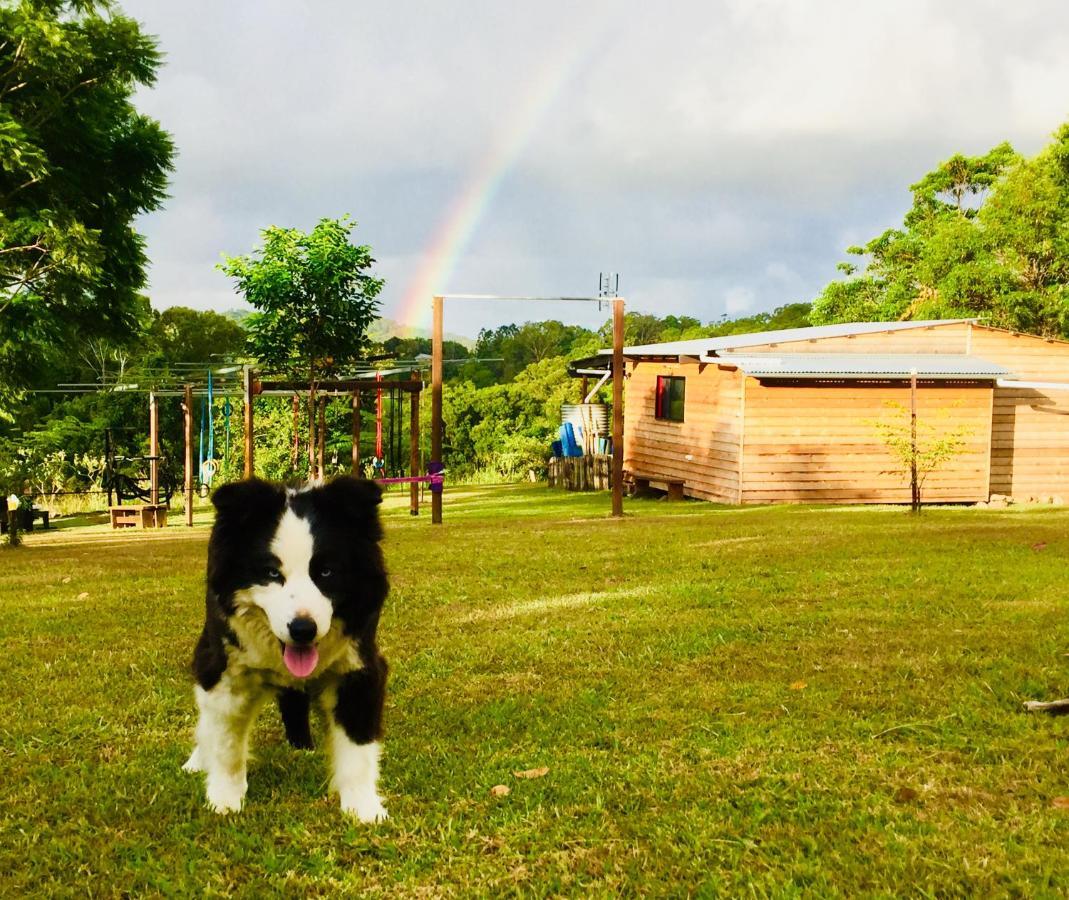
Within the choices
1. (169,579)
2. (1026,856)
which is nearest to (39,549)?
(169,579)

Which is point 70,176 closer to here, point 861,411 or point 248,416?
point 248,416

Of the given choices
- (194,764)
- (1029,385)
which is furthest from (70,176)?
(1029,385)

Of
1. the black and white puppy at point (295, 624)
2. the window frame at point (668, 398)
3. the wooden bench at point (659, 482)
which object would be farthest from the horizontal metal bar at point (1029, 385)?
the black and white puppy at point (295, 624)

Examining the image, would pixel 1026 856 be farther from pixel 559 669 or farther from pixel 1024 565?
pixel 1024 565

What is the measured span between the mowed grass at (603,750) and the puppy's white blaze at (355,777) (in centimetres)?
8

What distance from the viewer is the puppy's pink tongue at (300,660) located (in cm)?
309

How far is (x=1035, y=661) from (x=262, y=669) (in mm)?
4322

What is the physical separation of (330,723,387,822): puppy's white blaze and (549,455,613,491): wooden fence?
22381mm

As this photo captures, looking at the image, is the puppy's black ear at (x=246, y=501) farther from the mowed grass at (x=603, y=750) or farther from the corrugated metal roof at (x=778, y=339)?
the corrugated metal roof at (x=778, y=339)

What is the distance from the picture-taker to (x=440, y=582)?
29.0ft

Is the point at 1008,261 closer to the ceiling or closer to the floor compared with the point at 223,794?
closer to the ceiling

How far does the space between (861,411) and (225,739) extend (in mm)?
19763

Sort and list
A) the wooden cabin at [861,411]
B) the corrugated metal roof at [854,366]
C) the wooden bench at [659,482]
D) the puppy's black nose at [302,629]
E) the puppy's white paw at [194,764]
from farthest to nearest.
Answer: the wooden bench at [659,482], the wooden cabin at [861,411], the corrugated metal roof at [854,366], the puppy's white paw at [194,764], the puppy's black nose at [302,629]

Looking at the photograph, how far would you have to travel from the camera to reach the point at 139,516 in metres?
20.5
